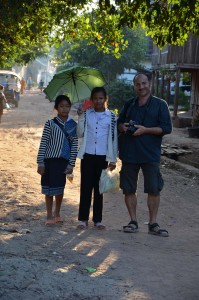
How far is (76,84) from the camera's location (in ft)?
22.8

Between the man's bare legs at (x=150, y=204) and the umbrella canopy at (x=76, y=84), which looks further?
the umbrella canopy at (x=76, y=84)

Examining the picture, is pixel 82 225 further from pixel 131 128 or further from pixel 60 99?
pixel 60 99

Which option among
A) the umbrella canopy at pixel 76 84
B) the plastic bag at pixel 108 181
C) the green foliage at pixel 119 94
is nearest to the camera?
the plastic bag at pixel 108 181

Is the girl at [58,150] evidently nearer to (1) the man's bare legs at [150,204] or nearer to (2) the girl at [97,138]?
(2) the girl at [97,138]

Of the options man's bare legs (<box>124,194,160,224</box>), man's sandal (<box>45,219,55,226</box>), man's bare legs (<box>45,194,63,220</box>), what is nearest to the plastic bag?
man's bare legs (<box>124,194,160,224</box>)

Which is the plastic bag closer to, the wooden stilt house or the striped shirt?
the striped shirt

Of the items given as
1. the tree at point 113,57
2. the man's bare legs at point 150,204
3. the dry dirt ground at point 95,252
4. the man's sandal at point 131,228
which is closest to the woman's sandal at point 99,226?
the dry dirt ground at point 95,252

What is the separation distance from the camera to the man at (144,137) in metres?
6.32

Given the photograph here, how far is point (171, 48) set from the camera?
86.2ft

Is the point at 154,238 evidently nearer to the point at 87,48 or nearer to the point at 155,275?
the point at 155,275

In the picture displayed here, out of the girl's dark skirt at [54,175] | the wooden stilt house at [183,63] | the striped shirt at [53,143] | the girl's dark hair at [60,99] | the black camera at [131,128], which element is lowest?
the girl's dark skirt at [54,175]

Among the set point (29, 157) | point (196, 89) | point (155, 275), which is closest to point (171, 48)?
point (196, 89)

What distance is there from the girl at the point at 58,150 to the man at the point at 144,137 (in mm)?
588

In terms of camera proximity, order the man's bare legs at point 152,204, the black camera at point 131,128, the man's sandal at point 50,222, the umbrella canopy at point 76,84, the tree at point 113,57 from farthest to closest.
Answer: the tree at point 113,57, the umbrella canopy at point 76,84, the man's sandal at point 50,222, the man's bare legs at point 152,204, the black camera at point 131,128
